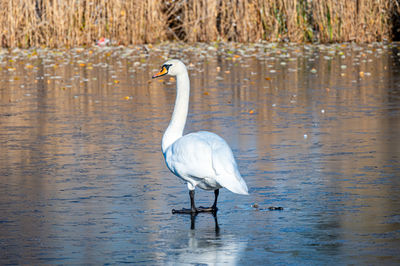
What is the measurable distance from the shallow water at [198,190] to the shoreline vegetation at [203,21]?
681 centimetres

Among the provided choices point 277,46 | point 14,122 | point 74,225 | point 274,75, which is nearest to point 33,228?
point 74,225

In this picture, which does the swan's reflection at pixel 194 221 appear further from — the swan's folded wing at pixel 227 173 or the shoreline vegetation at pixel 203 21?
the shoreline vegetation at pixel 203 21

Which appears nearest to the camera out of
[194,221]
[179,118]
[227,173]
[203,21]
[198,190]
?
[227,173]

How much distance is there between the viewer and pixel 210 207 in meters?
6.56

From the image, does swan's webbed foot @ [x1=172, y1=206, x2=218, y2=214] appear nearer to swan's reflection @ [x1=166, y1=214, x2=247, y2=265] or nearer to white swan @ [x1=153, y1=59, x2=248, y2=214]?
white swan @ [x1=153, y1=59, x2=248, y2=214]

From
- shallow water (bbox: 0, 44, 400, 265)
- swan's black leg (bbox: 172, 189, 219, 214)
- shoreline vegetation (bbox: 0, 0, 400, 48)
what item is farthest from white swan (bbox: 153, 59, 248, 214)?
shoreline vegetation (bbox: 0, 0, 400, 48)

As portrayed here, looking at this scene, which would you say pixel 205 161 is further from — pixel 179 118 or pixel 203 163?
pixel 179 118

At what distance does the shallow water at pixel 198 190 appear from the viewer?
18.0 feet

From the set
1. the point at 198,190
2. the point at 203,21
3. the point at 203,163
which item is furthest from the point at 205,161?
the point at 203,21

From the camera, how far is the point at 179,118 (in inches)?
268

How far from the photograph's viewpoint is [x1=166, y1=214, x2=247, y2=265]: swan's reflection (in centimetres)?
518

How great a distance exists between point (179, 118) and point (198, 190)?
0.84 meters

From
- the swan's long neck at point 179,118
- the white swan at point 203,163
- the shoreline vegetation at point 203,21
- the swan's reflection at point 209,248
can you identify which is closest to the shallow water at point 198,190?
the swan's reflection at point 209,248

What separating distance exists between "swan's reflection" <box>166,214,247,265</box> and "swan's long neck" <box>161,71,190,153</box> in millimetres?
852
